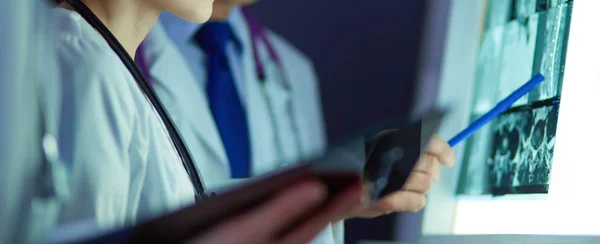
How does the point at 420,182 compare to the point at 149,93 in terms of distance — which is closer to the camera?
the point at 149,93

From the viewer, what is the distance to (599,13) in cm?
68

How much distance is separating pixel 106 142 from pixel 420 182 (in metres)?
0.33

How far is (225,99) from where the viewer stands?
0.70 metres

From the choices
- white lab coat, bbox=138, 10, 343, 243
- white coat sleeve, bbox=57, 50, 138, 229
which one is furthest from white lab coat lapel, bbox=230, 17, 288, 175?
white coat sleeve, bbox=57, 50, 138, 229

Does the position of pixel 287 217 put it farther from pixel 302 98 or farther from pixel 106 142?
pixel 302 98

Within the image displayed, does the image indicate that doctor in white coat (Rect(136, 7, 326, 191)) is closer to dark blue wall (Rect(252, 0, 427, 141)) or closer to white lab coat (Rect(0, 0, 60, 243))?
dark blue wall (Rect(252, 0, 427, 141))

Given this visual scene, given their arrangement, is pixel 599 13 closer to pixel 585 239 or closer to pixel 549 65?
pixel 549 65

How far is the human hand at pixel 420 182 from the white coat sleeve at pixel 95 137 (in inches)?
10.3

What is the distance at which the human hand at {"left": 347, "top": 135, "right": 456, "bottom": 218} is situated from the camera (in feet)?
2.07

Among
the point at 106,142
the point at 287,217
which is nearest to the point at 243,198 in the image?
the point at 287,217

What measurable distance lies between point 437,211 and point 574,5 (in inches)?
10.0

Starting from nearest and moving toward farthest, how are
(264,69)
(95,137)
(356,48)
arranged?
(95,137)
(264,69)
(356,48)

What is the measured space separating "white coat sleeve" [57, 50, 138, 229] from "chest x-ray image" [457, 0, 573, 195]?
39cm

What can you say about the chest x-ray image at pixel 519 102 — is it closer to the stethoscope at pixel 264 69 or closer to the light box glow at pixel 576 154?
the light box glow at pixel 576 154
